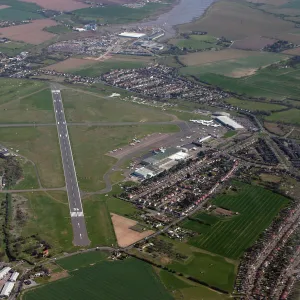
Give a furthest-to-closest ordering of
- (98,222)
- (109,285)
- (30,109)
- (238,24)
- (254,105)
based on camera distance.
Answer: (238,24)
(254,105)
(30,109)
(98,222)
(109,285)

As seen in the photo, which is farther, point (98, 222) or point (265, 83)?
point (265, 83)

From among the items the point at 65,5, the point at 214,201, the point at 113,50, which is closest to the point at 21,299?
the point at 214,201

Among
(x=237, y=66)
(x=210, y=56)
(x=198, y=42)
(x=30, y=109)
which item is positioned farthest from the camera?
(x=198, y=42)

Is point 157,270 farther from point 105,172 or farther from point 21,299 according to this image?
point 105,172

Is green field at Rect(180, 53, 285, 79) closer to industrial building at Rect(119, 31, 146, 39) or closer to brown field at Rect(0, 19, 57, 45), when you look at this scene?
industrial building at Rect(119, 31, 146, 39)

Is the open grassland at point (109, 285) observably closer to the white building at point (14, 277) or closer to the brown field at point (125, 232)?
the white building at point (14, 277)

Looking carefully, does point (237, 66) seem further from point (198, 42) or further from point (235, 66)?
point (198, 42)

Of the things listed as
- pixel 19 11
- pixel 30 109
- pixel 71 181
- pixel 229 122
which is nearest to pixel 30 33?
pixel 19 11

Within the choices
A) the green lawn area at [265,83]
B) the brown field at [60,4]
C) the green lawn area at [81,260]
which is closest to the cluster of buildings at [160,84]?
the green lawn area at [265,83]
